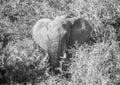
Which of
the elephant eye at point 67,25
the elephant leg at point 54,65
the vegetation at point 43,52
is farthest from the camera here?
the elephant eye at point 67,25

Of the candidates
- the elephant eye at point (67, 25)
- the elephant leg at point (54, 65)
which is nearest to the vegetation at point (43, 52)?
the elephant leg at point (54, 65)

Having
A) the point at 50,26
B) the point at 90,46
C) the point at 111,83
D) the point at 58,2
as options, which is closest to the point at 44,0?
the point at 58,2

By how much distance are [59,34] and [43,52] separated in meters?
0.49

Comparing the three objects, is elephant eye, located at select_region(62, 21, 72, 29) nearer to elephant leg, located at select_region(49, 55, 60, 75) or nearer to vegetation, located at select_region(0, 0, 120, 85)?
vegetation, located at select_region(0, 0, 120, 85)

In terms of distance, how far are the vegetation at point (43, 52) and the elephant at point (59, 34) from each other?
15 centimetres

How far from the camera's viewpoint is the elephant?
197 inches

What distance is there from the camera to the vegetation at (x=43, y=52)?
4.50 meters

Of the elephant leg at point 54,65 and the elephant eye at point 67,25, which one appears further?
the elephant eye at point 67,25

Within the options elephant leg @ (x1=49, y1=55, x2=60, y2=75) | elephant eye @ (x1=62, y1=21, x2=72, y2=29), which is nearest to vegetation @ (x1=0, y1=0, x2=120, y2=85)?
elephant leg @ (x1=49, y1=55, x2=60, y2=75)

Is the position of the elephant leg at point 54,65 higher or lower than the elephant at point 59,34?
lower

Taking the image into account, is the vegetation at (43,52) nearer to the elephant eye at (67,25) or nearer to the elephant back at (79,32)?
the elephant back at (79,32)

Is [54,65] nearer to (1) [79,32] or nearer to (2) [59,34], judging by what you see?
(2) [59,34]

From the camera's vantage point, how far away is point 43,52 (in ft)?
16.9

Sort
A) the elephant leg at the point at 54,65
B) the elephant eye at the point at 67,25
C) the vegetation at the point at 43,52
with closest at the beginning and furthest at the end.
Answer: the vegetation at the point at 43,52 < the elephant leg at the point at 54,65 < the elephant eye at the point at 67,25
